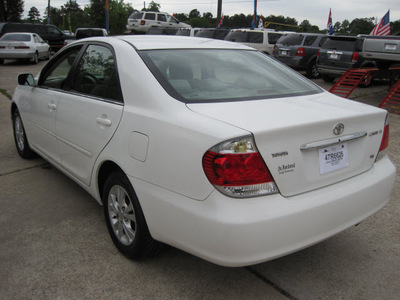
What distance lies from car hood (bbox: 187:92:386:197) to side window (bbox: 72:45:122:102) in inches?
33.2

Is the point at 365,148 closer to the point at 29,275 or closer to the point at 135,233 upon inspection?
the point at 135,233

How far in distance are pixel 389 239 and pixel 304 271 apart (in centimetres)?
93

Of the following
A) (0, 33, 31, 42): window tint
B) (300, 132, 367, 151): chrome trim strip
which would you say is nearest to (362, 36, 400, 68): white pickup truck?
(300, 132, 367, 151): chrome trim strip

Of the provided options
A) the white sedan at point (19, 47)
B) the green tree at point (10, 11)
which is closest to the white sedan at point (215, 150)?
the white sedan at point (19, 47)

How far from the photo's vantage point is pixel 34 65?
61.7 ft

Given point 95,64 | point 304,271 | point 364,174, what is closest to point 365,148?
point 364,174

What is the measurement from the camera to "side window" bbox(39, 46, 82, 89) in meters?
3.69

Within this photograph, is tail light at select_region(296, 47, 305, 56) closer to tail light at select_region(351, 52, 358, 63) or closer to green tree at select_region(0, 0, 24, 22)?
tail light at select_region(351, 52, 358, 63)


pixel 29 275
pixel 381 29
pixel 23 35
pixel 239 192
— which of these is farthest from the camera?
pixel 23 35

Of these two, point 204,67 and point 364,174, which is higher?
point 204,67

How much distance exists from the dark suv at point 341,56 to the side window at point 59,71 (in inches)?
400

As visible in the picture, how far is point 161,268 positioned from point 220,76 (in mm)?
1457

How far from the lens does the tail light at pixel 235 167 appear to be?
2.02 metres

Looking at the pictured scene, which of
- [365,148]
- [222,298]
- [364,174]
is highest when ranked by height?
[365,148]
